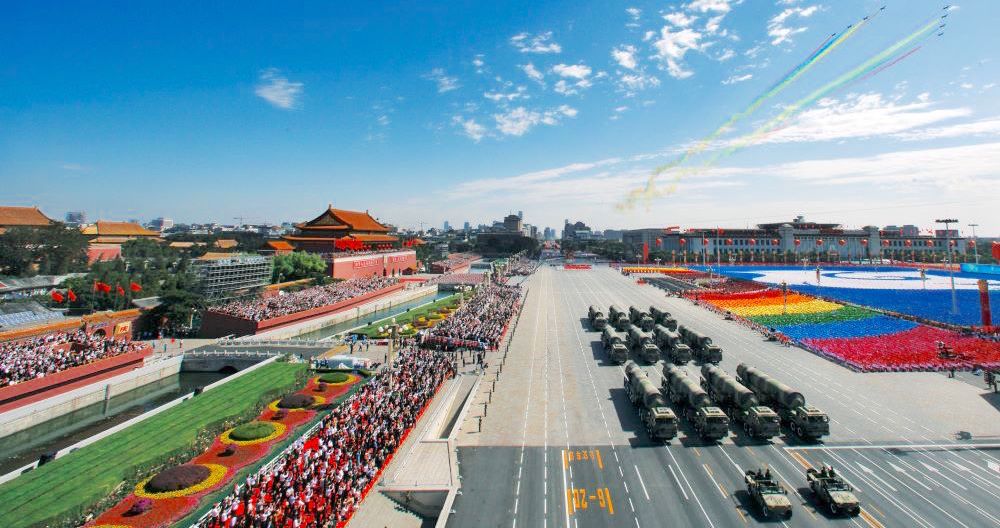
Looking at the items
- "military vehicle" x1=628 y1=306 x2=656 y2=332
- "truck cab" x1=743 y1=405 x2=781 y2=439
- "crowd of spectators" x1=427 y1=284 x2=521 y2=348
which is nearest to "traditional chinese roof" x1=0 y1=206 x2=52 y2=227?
"crowd of spectators" x1=427 y1=284 x2=521 y2=348

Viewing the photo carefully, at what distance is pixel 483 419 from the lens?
2180 cm

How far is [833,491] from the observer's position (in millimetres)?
14297

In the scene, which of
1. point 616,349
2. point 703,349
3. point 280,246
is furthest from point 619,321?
point 280,246

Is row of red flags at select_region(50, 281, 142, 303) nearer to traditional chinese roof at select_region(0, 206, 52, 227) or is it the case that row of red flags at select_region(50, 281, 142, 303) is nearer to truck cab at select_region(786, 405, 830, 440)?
traditional chinese roof at select_region(0, 206, 52, 227)

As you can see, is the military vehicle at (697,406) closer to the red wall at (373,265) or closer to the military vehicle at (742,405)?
the military vehicle at (742,405)

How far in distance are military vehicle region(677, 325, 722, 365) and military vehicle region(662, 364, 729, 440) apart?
784 centimetres

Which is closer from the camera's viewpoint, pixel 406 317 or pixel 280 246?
pixel 406 317

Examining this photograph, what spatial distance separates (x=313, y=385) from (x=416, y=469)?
12.0 metres

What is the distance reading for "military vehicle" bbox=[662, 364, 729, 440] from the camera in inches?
742

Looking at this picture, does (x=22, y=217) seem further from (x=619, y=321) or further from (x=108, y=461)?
(x=619, y=321)

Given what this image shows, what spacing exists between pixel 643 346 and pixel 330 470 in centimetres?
2245

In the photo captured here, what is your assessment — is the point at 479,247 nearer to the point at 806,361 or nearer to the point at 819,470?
the point at 806,361

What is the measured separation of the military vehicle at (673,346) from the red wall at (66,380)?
35.0m

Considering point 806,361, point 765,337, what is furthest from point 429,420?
point 765,337
